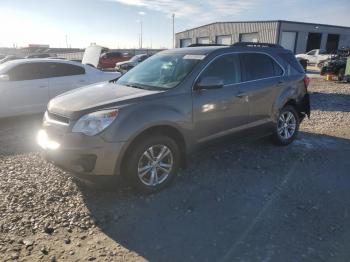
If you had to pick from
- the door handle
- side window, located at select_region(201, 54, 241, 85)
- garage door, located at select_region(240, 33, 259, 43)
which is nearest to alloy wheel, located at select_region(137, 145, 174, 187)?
side window, located at select_region(201, 54, 241, 85)

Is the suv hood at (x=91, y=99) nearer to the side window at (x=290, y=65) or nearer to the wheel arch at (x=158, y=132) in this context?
the wheel arch at (x=158, y=132)

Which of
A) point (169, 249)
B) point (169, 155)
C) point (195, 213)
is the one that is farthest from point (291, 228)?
point (169, 155)

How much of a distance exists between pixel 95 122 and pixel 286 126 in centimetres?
384

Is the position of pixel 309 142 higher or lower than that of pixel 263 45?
lower

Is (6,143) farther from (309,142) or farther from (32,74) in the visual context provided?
(309,142)

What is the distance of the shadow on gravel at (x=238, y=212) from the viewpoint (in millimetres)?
3168

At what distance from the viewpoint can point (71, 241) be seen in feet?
10.8

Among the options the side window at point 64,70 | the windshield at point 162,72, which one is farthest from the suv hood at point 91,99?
the side window at point 64,70

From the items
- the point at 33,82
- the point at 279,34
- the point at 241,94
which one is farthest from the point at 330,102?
the point at 279,34

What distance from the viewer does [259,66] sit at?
18.0ft

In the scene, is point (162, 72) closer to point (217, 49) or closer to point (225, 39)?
point (217, 49)

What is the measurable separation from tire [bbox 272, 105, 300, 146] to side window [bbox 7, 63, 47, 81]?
553 centimetres

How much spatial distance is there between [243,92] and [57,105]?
8.64 ft

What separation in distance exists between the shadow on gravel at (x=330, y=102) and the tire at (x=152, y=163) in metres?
7.32
